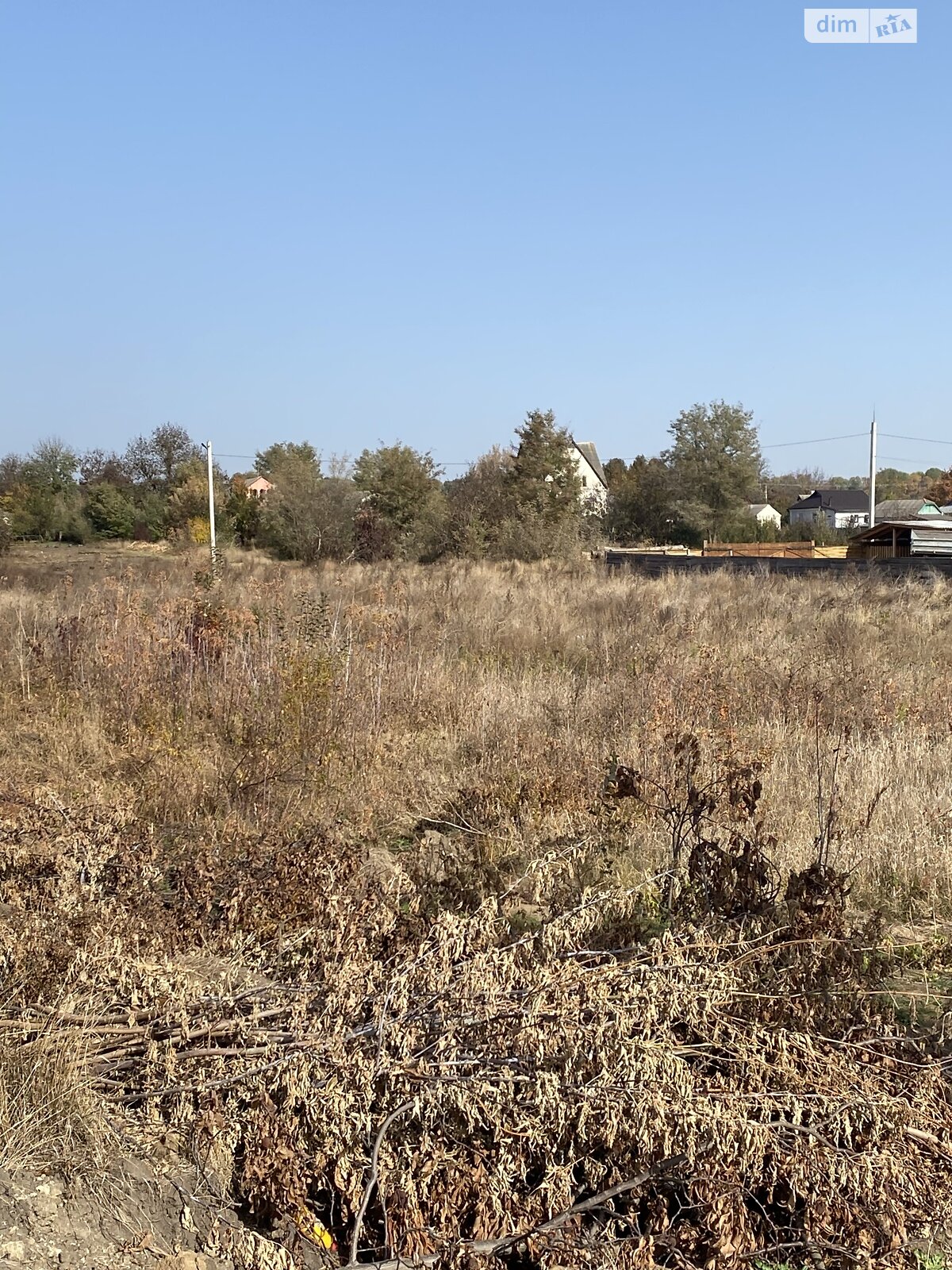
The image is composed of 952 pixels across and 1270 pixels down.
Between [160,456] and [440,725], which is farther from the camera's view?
[160,456]

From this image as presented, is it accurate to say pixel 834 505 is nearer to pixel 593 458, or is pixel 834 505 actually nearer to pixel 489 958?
pixel 593 458

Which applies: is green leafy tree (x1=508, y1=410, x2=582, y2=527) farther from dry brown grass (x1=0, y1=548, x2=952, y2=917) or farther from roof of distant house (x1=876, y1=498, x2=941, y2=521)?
roof of distant house (x1=876, y1=498, x2=941, y2=521)

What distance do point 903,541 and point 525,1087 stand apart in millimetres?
28440

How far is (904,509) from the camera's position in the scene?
71188 mm

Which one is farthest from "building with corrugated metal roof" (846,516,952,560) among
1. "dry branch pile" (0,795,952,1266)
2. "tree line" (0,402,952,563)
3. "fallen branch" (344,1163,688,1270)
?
"fallen branch" (344,1163,688,1270)

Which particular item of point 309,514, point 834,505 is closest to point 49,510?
point 309,514

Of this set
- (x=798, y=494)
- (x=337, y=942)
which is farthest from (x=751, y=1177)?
(x=798, y=494)

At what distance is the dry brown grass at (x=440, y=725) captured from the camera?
5422mm

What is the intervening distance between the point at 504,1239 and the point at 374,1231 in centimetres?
36

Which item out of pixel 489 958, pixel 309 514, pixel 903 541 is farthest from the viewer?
pixel 309 514

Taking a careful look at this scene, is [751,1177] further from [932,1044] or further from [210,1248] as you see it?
[210,1248]

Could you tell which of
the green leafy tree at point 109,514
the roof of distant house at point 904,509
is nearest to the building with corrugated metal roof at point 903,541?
the green leafy tree at point 109,514

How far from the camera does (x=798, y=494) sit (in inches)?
3787

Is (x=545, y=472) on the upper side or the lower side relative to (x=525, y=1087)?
upper
